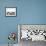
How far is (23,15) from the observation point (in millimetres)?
4438

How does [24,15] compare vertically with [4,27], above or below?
above

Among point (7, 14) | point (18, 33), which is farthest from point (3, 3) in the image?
point (18, 33)

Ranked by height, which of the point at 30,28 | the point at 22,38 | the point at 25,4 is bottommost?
the point at 22,38

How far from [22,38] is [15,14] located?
2.91 ft

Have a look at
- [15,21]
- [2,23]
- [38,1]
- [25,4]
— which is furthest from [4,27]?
[38,1]

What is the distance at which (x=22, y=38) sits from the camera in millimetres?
4227

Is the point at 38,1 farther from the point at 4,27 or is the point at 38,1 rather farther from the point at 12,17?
the point at 4,27

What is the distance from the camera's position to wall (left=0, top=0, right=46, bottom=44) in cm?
440

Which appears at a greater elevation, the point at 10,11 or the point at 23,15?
the point at 10,11

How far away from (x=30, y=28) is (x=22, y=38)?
45cm

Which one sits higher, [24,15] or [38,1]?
[38,1]

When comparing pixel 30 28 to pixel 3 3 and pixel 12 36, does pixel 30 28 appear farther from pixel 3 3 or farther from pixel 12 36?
pixel 3 3

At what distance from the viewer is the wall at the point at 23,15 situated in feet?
14.4

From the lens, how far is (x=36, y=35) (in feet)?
13.7
